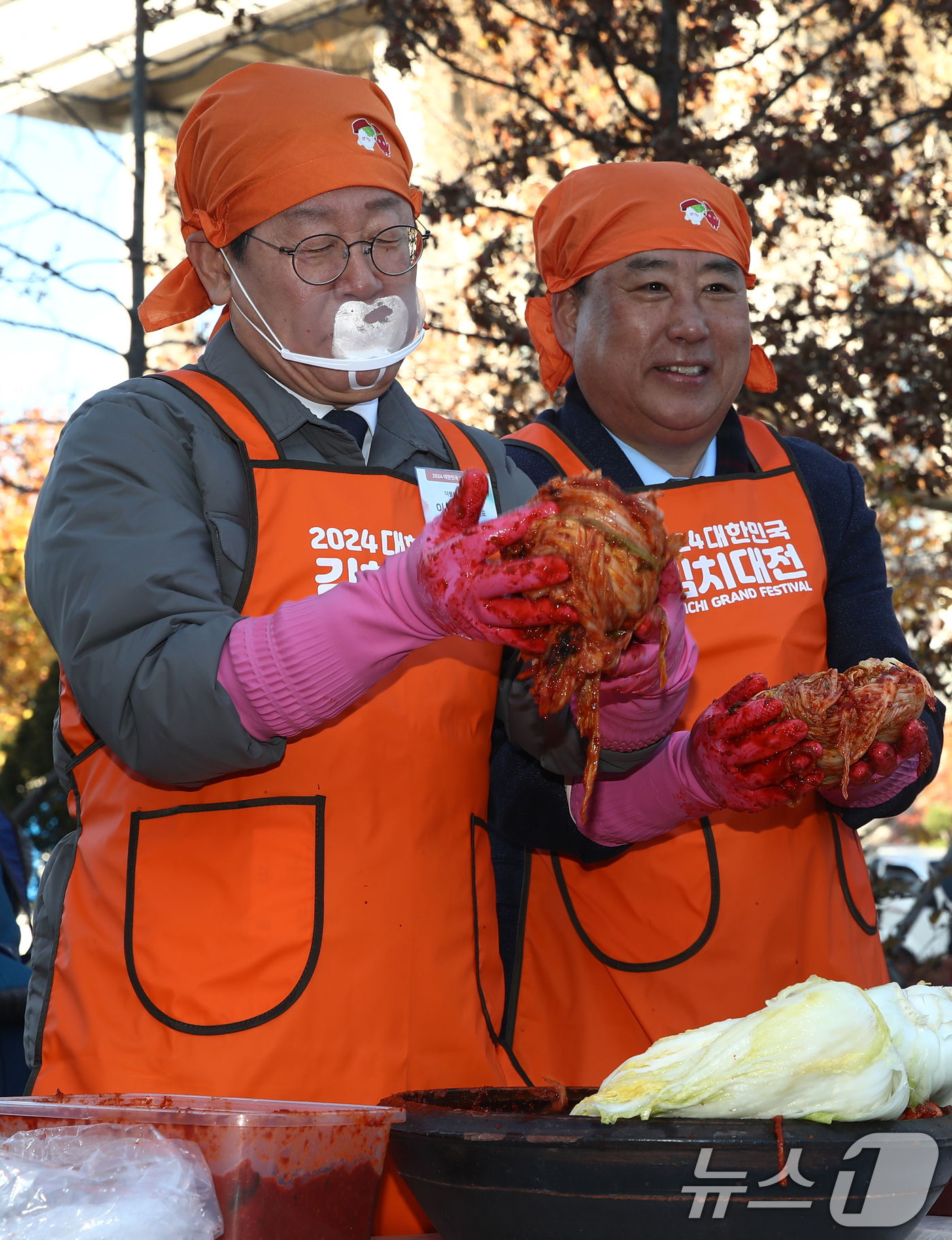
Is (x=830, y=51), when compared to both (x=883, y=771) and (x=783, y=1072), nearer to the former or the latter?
(x=883, y=771)

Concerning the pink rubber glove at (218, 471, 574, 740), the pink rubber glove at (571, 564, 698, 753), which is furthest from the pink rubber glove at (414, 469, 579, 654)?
the pink rubber glove at (571, 564, 698, 753)

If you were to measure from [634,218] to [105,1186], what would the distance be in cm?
230

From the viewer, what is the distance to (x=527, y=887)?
2572 mm

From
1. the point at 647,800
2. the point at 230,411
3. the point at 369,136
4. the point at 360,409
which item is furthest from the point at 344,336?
the point at 647,800

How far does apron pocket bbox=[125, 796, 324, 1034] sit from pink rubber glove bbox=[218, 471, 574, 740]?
0.24m

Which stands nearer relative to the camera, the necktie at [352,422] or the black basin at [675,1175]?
the black basin at [675,1175]

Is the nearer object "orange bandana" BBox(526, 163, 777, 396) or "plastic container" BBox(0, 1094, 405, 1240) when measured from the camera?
"plastic container" BBox(0, 1094, 405, 1240)

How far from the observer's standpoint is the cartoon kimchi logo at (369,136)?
2.24 m

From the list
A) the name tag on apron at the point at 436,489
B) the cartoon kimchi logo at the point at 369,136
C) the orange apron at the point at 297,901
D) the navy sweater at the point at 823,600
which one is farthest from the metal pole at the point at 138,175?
the orange apron at the point at 297,901

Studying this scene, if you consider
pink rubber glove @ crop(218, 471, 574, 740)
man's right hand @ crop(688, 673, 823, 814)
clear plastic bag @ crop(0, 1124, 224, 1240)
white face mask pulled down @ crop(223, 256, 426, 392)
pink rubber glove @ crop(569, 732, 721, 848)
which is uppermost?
white face mask pulled down @ crop(223, 256, 426, 392)

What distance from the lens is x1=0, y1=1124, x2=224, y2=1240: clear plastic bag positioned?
1.19m

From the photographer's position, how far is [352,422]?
7.51ft

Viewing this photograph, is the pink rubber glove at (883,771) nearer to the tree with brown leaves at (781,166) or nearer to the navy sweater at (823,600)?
the navy sweater at (823,600)

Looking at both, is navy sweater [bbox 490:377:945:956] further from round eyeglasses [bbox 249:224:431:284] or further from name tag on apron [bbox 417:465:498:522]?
round eyeglasses [bbox 249:224:431:284]
